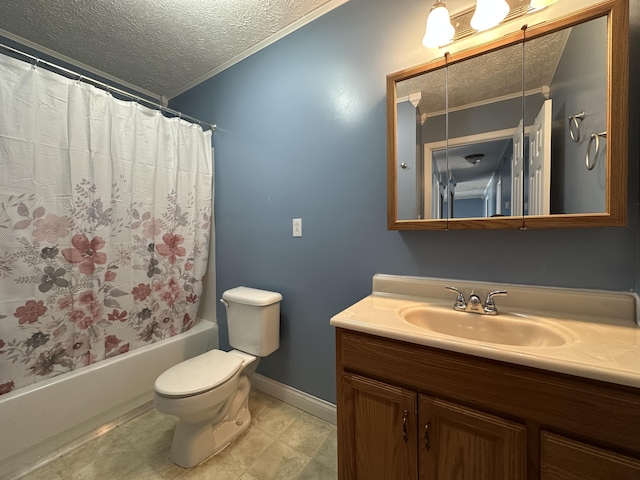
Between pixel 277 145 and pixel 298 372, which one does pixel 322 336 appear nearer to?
pixel 298 372

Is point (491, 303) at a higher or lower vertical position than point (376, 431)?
higher

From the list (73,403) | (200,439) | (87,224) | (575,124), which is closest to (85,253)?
(87,224)

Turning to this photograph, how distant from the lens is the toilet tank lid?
154cm

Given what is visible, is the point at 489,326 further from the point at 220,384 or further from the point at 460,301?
the point at 220,384

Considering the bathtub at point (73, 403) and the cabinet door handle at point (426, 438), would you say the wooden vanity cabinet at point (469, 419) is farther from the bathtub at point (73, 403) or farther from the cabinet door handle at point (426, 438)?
the bathtub at point (73, 403)

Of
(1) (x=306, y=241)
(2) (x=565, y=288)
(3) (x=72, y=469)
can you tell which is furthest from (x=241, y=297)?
(2) (x=565, y=288)

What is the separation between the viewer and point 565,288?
96 cm

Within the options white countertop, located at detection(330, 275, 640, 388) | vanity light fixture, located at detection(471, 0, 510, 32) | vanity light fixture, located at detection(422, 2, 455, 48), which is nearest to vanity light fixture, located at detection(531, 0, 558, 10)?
vanity light fixture, located at detection(471, 0, 510, 32)

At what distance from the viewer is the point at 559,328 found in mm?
844

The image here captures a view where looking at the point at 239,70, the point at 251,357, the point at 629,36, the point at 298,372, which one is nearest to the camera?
the point at 629,36

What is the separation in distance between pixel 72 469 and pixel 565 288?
2336 millimetres

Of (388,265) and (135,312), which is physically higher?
(388,265)

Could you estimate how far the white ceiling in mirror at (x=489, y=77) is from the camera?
3.11ft

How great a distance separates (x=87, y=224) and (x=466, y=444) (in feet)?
6.70
